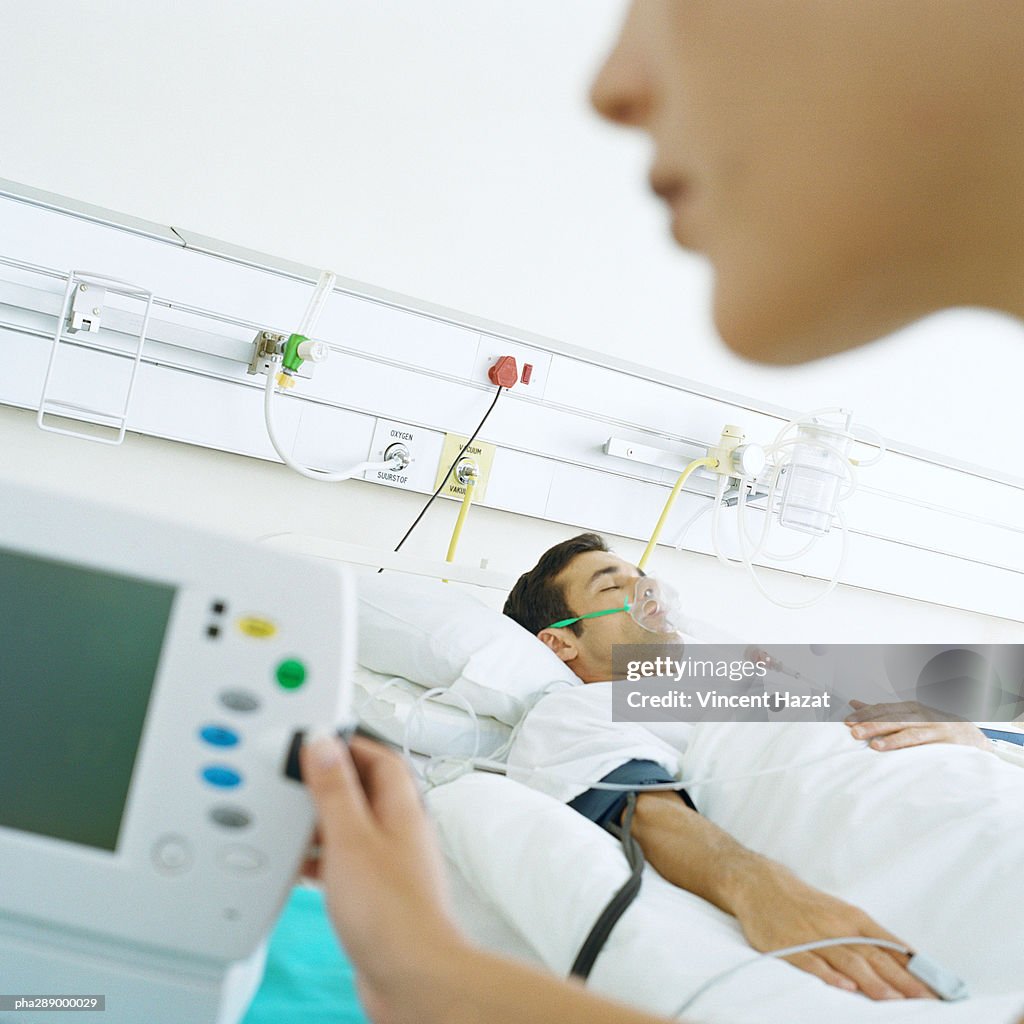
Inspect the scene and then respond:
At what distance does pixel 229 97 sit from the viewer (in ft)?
5.41

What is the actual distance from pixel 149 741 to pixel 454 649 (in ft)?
3.33

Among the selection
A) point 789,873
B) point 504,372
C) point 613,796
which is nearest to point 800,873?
point 789,873

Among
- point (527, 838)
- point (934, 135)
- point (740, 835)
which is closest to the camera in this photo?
point (934, 135)

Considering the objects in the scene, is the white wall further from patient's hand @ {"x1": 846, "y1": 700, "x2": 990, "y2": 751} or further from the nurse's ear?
patient's hand @ {"x1": 846, "y1": 700, "x2": 990, "y2": 751}

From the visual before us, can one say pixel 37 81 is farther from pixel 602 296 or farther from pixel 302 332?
pixel 602 296

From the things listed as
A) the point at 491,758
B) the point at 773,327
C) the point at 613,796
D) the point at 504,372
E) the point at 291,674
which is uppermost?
the point at 773,327

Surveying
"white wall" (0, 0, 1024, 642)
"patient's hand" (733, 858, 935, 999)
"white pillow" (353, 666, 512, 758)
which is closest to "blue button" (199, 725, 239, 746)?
"patient's hand" (733, 858, 935, 999)

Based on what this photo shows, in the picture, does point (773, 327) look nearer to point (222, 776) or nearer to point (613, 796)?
point (222, 776)

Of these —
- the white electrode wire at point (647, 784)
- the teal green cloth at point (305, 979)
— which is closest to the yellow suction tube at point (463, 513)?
the white electrode wire at point (647, 784)

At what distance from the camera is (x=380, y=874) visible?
41 cm

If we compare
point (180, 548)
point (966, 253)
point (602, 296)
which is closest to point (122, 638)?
point (180, 548)

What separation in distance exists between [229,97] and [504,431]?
0.87m

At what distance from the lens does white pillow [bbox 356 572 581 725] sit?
4.94 ft

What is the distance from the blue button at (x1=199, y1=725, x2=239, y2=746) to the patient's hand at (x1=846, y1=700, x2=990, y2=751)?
0.96 m
